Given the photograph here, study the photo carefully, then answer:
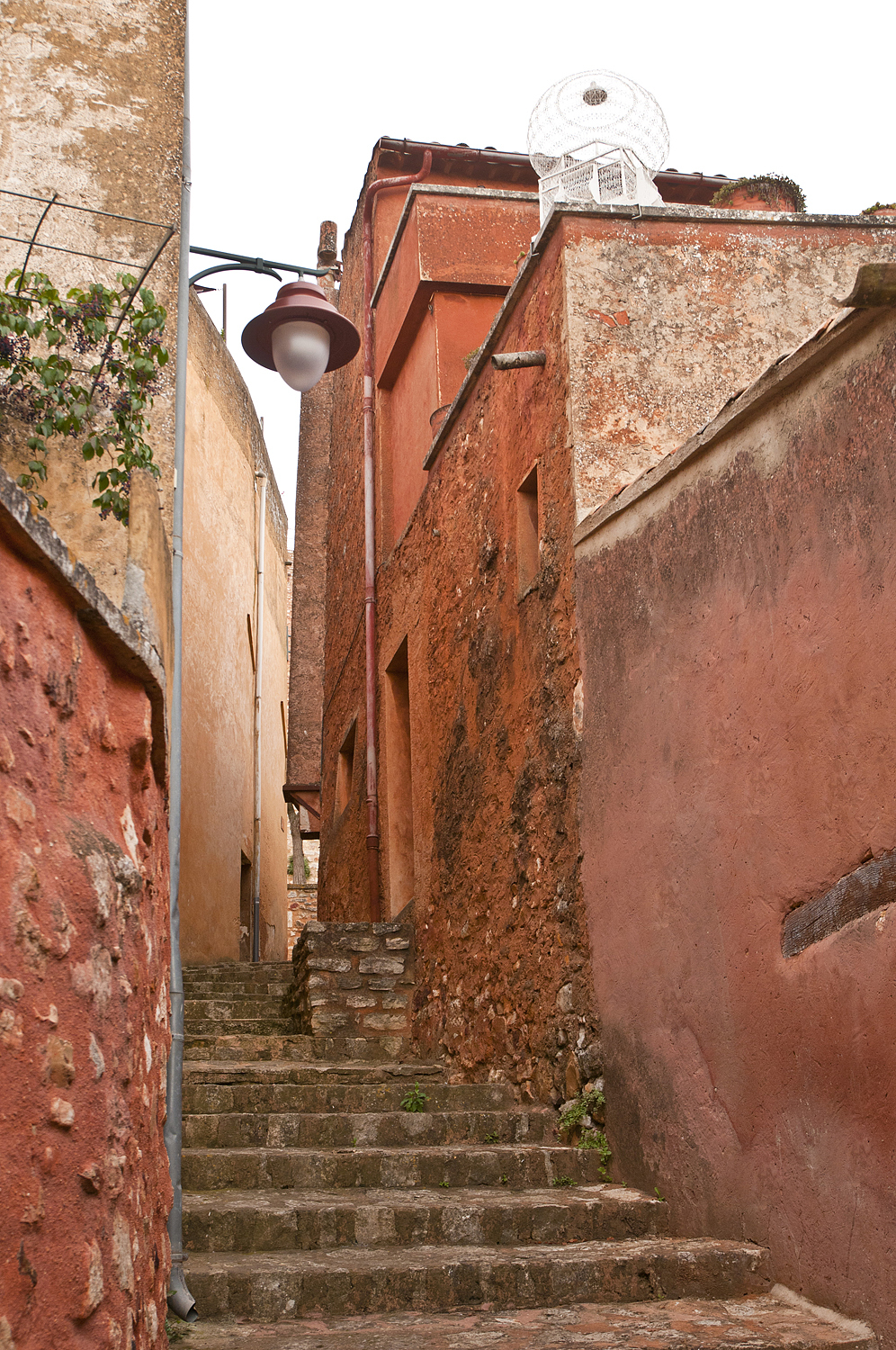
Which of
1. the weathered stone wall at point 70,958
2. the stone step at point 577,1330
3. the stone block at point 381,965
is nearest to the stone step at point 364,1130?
the stone step at point 577,1330

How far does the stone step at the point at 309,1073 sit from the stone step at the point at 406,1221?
1257 mm

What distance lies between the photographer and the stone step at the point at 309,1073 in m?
5.48

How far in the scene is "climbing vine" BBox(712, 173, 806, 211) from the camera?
7.91m

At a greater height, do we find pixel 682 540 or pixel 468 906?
pixel 682 540

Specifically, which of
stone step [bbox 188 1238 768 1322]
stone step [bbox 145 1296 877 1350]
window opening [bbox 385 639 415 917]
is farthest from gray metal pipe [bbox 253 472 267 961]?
stone step [bbox 145 1296 877 1350]

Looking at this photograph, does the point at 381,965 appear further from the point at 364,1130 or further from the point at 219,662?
the point at 219,662

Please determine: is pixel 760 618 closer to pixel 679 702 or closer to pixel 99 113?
pixel 679 702

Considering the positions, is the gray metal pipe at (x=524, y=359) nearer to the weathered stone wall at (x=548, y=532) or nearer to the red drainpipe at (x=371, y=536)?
the weathered stone wall at (x=548, y=532)

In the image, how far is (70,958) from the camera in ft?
6.28

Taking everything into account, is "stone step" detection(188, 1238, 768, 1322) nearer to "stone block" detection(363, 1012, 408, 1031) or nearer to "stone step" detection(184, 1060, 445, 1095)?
"stone step" detection(184, 1060, 445, 1095)

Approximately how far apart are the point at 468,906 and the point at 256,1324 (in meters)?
3.14

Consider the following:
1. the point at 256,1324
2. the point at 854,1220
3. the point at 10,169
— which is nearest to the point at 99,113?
the point at 10,169

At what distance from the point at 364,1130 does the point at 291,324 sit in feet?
11.2

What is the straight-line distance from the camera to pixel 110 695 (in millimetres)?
2354
